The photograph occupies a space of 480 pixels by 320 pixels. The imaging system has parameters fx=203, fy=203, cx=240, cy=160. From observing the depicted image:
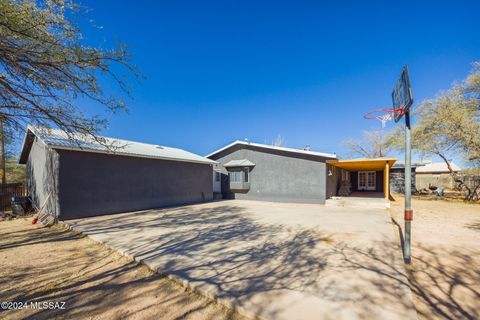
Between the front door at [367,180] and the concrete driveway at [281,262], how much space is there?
1556cm

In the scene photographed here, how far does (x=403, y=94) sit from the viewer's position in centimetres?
447

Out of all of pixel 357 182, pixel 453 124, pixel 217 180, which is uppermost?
pixel 453 124

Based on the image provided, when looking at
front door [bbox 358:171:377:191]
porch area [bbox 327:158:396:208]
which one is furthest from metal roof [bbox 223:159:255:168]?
front door [bbox 358:171:377:191]

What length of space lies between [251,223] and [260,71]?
1221cm

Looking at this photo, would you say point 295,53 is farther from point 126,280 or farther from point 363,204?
point 126,280

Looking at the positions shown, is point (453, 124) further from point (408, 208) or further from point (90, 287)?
point (90, 287)

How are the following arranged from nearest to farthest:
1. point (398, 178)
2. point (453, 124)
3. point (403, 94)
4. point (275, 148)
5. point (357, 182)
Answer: point (403, 94)
point (453, 124)
point (275, 148)
point (398, 178)
point (357, 182)

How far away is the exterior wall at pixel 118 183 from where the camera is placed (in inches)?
316

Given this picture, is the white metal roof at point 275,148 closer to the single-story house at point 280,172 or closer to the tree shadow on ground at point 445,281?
the single-story house at point 280,172

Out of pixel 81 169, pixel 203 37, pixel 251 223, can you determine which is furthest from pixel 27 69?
pixel 203 37

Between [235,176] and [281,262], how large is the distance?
1213 centimetres

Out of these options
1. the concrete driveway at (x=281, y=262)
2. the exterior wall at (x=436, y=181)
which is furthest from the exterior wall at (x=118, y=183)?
the exterior wall at (x=436, y=181)

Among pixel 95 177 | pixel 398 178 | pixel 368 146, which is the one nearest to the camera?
pixel 95 177

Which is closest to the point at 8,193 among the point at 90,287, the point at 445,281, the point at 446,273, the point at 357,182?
the point at 90,287
